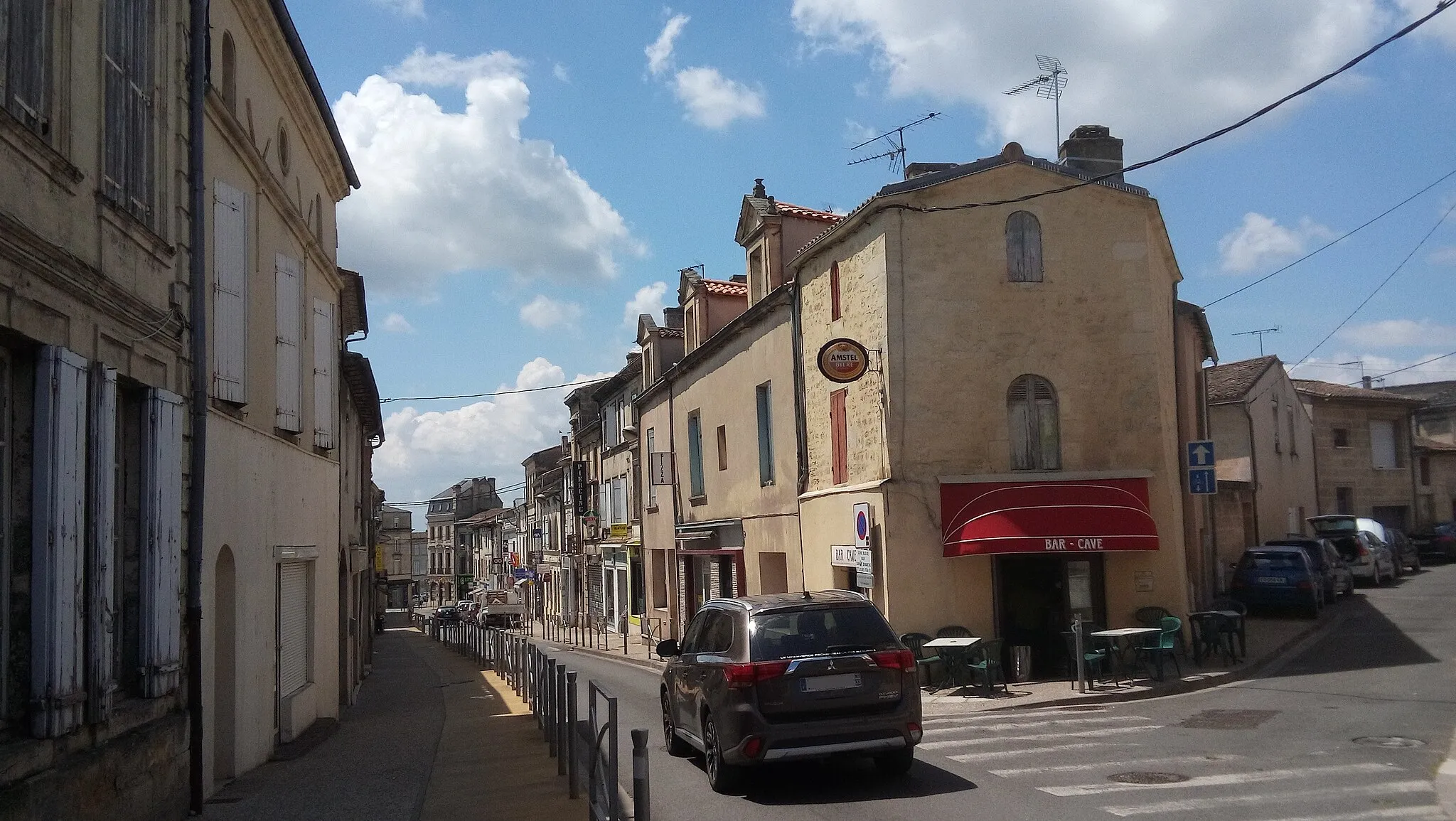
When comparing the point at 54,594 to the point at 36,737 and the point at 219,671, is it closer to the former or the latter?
the point at 36,737

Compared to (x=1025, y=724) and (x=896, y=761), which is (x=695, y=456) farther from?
(x=896, y=761)

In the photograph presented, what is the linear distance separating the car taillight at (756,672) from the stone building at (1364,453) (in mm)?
36407

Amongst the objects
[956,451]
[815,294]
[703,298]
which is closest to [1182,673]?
[956,451]

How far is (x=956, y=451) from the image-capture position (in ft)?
57.4

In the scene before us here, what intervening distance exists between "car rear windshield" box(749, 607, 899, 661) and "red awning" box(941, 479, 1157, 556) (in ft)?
23.6

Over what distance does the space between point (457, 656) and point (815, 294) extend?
20632 mm

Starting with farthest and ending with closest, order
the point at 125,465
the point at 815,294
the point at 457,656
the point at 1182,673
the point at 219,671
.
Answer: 1. the point at 457,656
2. the point at 815,294
3. the point at 1182,673
4. the point at 219,671
5. the point at 125,465

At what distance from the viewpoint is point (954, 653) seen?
15.7 m

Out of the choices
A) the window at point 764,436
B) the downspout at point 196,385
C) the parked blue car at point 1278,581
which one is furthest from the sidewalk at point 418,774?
the parked blue car at point 1278,581

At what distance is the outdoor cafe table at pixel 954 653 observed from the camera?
50.8ft

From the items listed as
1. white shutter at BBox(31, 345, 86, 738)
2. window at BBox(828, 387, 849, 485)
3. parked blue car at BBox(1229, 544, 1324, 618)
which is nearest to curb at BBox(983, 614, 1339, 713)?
parked blue car at BBox(1229, 544, 1324, 618)

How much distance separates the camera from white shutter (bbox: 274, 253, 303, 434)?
43.5 feet

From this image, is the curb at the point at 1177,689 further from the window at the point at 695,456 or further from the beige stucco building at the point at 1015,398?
the window at the point at 695,456

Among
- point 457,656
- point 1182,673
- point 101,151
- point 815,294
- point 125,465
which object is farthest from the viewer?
point 457,656
